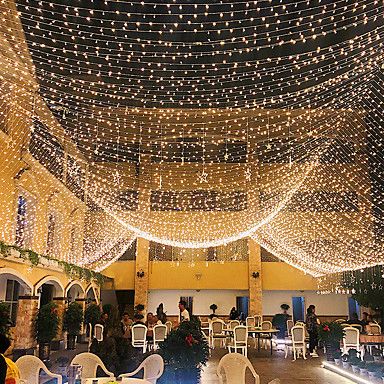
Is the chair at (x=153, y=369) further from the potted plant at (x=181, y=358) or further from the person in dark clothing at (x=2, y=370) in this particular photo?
the person in dark clothing at (x=2, y=370)

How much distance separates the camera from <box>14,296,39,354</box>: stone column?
11820 millimetres

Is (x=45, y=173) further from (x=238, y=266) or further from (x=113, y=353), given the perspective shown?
(x=238, y=266)

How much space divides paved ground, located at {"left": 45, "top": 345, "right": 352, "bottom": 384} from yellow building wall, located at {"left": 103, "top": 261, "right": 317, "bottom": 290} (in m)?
7.02

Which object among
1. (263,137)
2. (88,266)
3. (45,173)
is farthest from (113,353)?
(263,137)

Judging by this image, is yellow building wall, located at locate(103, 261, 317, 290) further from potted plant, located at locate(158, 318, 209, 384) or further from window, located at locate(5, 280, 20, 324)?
potted plant, located at locate(158, 318, 209, 384)

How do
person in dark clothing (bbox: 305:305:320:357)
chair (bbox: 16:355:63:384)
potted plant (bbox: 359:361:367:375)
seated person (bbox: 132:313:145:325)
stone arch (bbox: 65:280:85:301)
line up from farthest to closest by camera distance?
1. stone arch (bbox: 65:280:85:301)
2. person in dark clothing (bbox: 305:305:320:357)
3. seated person (bbox: 132:313:145:325)
4. potted plant (bbox: 359:361:367:375)
5. chair (bbox: 16:355:63:384)

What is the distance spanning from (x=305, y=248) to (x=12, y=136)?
1110 cm

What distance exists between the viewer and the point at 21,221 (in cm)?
1300

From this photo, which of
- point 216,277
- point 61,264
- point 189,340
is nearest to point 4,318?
point 189,340

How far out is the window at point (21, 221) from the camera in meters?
12.7

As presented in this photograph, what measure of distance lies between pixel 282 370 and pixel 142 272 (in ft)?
36.4

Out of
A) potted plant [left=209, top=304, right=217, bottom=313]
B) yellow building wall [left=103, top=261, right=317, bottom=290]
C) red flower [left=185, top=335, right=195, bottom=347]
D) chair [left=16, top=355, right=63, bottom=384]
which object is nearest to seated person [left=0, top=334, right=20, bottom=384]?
chair [left=16, top=355, right=63, bottom=384]

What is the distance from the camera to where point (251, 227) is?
42.1ft

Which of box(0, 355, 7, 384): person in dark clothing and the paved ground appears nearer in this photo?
box(0, 355, 7, 384): person in dark clothing
